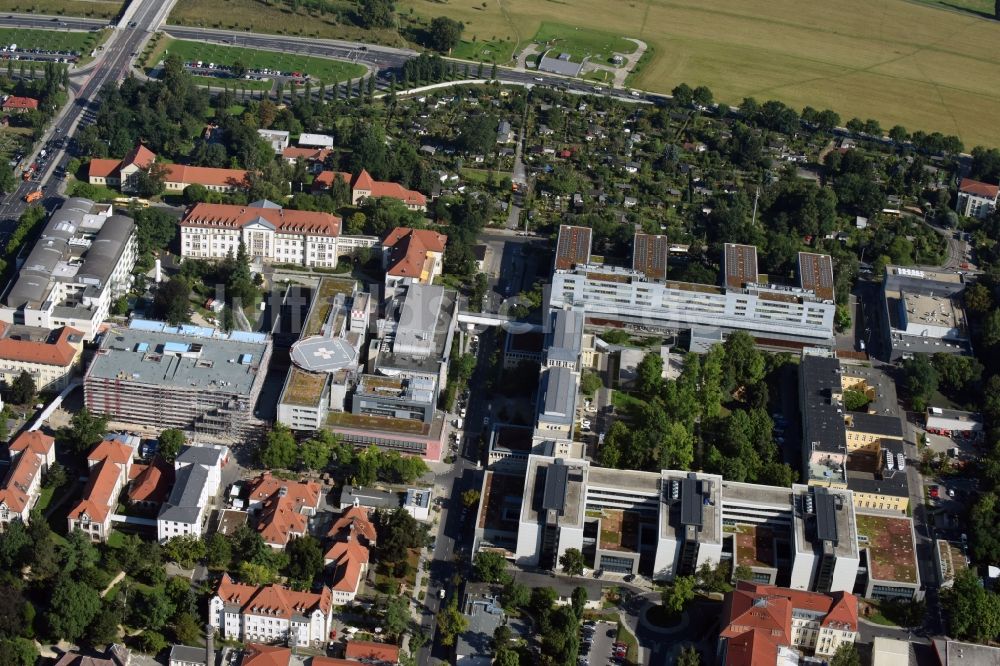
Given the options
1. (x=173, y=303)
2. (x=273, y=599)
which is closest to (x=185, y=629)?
(x=273, y=599)

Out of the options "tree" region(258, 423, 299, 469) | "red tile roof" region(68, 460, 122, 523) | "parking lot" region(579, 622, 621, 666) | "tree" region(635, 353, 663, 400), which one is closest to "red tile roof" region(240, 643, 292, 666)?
"red tile roof" region(68, 460, 122, 523)

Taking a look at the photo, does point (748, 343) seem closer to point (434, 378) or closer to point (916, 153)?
point (434, 378)

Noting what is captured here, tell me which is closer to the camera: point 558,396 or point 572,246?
point 558,396

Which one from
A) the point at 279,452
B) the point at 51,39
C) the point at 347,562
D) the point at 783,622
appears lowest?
the point at 347,562

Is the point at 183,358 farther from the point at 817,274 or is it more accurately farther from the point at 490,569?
the point at 817,274

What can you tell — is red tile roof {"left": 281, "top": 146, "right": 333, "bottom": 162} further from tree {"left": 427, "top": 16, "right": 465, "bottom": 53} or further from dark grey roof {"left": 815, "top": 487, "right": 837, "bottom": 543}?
dark grey roof {"left": 815, "top": 487, "right": 837, "bottom": 543}

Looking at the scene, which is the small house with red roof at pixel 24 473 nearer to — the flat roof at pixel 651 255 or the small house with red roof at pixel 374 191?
the small house with red roof at pixel 374 191

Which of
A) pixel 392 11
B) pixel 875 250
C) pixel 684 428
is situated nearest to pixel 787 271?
pixel 875 250
